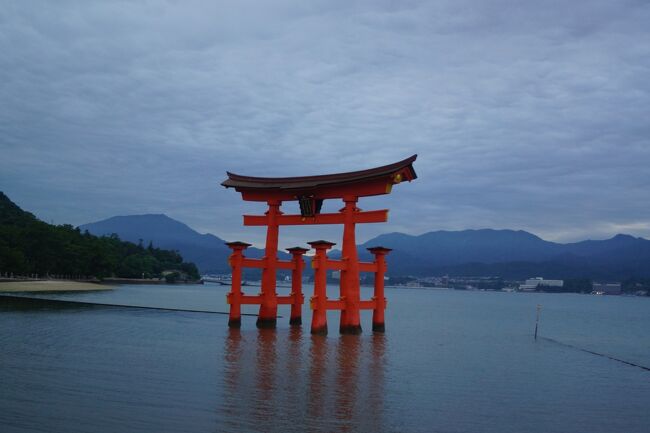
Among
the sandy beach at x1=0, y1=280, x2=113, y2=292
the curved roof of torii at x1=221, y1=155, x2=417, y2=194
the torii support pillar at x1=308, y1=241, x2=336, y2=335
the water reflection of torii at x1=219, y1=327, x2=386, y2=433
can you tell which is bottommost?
the water reflection of torii at x1=219, y1=327, x2=386, y2=433

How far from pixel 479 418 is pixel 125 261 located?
4722 inches

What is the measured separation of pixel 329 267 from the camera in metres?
25.6

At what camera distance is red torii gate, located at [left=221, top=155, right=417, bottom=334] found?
81.6ft

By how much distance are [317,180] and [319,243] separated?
322 centimetres

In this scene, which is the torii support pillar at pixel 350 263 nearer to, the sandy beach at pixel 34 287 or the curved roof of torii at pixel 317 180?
the curved roof of torii at pixel 317 180

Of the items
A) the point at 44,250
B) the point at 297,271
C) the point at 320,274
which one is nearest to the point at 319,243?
the point at 320,274

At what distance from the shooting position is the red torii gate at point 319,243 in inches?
979

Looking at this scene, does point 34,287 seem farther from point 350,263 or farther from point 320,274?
point 350,263

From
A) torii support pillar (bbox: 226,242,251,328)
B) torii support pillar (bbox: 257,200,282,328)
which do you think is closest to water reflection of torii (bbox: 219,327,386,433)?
torii support pillar (bbox: 226,242,251,328)

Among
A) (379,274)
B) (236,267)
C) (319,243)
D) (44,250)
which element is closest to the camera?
(319,243)

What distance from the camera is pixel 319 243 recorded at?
24984 mm

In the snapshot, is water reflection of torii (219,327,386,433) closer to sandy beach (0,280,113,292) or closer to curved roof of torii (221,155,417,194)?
curved roof of torii (221,155,417,194)

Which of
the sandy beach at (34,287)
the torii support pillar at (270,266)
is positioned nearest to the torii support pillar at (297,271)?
the torii support pillar at (270,266)

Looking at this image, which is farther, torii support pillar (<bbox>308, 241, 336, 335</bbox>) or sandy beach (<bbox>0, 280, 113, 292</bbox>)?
sandy beach (<bbox>0, 280, 113, 292</bbox>)
